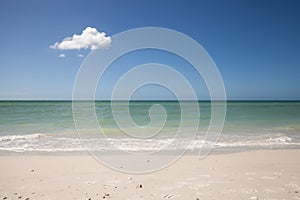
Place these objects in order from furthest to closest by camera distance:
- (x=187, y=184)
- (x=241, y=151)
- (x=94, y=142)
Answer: (x=94, y=142)
(x=241, y=151)
(x=187, y=184)

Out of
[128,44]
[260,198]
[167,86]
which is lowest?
[260,198]

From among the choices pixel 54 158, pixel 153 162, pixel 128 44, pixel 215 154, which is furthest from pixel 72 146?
pixel 215 154

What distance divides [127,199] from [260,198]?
2485 mm

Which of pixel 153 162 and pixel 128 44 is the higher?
pixel 128 44

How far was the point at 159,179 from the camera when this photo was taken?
18.2ft

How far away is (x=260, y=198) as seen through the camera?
4473 mm

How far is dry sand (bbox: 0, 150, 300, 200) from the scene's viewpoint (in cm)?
470

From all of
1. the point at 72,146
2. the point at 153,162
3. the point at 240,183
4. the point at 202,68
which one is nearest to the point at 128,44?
the point at 202,68

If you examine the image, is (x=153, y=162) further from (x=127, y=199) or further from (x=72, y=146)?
(x=72, y=146)

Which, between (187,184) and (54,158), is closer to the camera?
(187,184)

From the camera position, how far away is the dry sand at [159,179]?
4695 millimetres

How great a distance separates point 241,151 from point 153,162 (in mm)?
3589

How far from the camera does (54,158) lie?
7520mm

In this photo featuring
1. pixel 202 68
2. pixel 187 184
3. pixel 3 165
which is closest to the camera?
pixel 187 184
